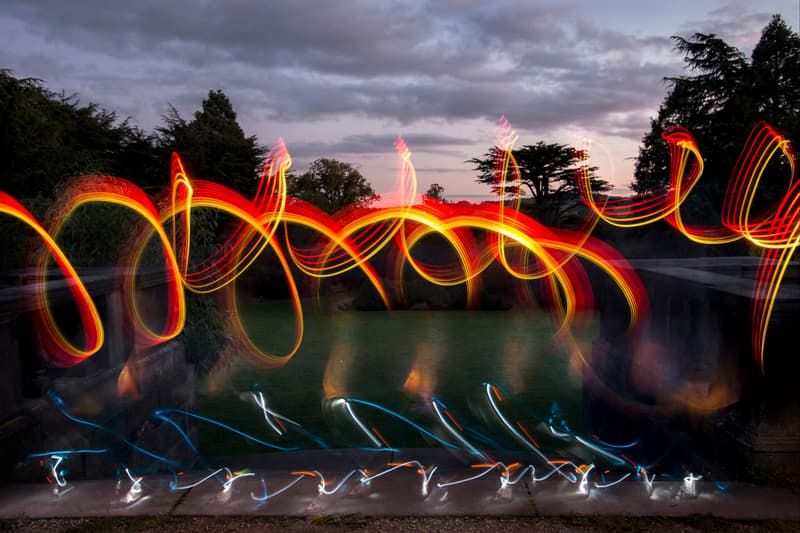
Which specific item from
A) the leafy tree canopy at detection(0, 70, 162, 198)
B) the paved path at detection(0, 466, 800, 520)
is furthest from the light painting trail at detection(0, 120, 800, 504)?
the leafy tree canopy at detection(0, 70, 162, 198)

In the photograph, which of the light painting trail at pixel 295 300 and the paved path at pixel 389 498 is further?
the light painting trail at pixel 295 300

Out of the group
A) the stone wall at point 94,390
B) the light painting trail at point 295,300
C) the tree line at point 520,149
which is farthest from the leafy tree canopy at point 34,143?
the stone wall at point 94,390

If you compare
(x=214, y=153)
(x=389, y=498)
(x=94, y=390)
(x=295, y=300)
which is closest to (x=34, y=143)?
(x=214, y=153)

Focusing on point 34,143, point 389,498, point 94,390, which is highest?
point 34,143

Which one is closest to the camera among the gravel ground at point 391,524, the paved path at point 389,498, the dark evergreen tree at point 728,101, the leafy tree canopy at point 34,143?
the gravel ground at point 391,524

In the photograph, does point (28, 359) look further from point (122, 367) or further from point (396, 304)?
point (396, 304)

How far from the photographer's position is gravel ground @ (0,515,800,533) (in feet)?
15.2

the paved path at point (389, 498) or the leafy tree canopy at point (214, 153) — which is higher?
the leafy tree canopy at point (214, 153)

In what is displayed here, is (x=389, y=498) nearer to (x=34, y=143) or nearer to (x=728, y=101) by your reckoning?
(x=34, y=143)

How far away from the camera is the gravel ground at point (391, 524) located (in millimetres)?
4645

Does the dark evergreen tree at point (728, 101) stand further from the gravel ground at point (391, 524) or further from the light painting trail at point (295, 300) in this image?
the gravel ground at point (391, 524)

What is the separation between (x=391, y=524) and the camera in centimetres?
474

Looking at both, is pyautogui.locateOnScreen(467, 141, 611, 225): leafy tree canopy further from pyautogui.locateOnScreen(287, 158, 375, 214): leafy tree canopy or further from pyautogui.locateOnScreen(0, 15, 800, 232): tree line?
pyautogui.locateOnScreen(287, 158, 375, 214): leafy tree canopy

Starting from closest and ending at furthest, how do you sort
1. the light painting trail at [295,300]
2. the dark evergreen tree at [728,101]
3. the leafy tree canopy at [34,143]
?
the light painting trail at [295,300], the leafy tree canopy at [34,143], the dark evergreen tree at [728,101]
